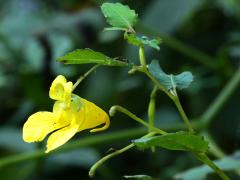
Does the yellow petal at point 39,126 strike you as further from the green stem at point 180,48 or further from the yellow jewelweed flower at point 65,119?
the green stem at point 180,48

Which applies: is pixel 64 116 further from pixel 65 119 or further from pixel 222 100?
pixel 222 100

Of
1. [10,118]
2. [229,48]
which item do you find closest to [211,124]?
[229,48]

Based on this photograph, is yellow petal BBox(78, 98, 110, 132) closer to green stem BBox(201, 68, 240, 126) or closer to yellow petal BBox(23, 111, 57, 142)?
yellow petal BBox(23, 111, 57, 142)

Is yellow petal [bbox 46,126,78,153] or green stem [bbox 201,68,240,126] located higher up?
yellow petal [bbox 46,126,78,153]

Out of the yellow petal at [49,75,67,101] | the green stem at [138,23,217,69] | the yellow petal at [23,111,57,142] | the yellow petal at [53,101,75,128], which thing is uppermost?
the yellow petal at [49,75,67,101]

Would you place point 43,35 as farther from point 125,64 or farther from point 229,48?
point 125,64

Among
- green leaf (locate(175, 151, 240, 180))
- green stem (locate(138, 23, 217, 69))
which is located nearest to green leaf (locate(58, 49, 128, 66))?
green leaf (locate(175, 151, 240, 180))

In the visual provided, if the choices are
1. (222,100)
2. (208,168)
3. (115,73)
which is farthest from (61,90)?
(115,73)
